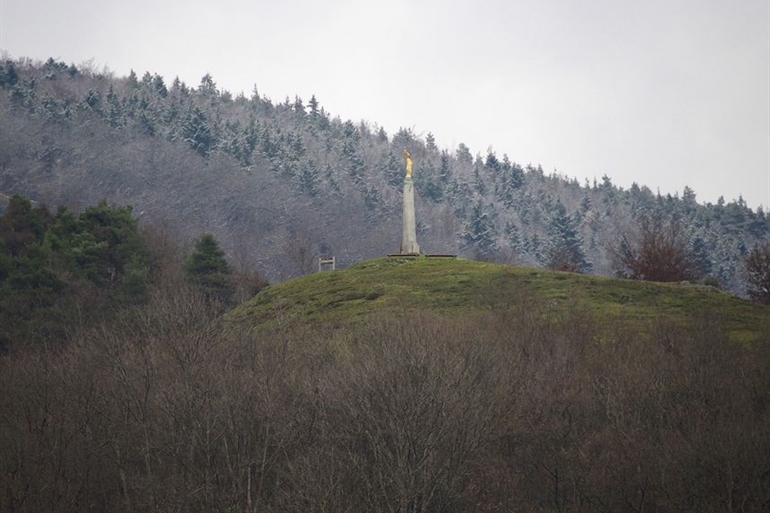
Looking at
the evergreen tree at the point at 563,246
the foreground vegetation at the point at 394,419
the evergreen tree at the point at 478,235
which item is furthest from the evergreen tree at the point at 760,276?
the evergreen tree at the point at 478,235

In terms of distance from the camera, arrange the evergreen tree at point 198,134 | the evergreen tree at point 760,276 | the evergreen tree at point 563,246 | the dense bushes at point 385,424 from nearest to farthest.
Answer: the dense bushes at point 385,424 < the evergreen tree at point 760,276 < the evergreen tree at point 563,246 < the evergreen tree at point 198,134

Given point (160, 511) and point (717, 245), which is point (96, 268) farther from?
point (717, 245)

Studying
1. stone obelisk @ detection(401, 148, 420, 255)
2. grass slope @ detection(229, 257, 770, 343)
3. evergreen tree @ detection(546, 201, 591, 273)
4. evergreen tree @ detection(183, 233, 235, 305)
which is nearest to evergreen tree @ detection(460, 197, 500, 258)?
evergreen tree @ detection(546, 201, 591, 273)

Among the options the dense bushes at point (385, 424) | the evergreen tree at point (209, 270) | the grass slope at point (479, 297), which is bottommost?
the dense bushes at point (385, 424)

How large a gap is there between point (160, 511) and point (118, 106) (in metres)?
110

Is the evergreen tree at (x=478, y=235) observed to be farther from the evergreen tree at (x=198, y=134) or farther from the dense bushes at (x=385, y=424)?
the dense bushes at (x=385, y=424)

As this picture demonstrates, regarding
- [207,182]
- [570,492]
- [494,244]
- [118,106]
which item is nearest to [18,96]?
[118,106]

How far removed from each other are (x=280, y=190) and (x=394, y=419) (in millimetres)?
91669

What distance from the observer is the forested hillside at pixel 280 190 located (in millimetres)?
105000

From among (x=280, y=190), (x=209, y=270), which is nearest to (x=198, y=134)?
(x=280, y=190)

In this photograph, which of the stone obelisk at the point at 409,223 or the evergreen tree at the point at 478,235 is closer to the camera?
the stone obelisk at the point at 409,223

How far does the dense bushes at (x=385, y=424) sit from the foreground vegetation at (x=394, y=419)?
78 mm

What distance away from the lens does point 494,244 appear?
368 feet

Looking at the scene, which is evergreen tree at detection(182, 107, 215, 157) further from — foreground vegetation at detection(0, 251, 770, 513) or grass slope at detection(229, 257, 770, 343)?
foreground vegetation at detection(0, 251, 770, 513)
